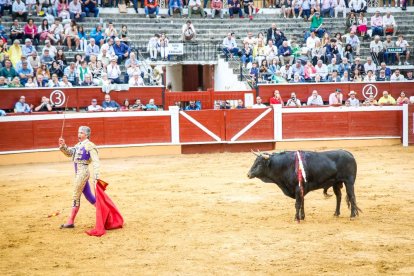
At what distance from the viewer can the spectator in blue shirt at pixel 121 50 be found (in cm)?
2017

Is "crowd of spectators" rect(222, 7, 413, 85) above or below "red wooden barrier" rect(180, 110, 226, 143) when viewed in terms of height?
above

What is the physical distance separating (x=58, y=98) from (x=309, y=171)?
984 centimetres

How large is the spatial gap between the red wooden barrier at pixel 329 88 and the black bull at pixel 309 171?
10115mm

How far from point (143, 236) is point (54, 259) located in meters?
1.39

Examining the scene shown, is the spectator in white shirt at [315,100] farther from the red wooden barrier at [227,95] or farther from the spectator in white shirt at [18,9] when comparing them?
the spectator in white shirt at [18,9]

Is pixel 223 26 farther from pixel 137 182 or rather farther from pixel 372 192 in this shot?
pixel 372 192

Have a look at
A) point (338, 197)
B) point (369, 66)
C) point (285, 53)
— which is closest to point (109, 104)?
point (285, 53)

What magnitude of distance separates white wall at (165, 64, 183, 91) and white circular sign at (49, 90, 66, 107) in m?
5.88

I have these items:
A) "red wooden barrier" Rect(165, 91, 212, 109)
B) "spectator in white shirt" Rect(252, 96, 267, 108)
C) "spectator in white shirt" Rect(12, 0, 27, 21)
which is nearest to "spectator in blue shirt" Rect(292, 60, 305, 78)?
"spectator in white shirt" Rect(252, 96, 267, 108)

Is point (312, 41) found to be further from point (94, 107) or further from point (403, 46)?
point (94, 107)

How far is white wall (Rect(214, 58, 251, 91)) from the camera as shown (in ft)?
68.2

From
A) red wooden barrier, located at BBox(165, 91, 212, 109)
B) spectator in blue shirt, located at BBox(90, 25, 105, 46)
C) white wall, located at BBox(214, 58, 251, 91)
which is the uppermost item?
spectator in blue shirt, located at BBox(90, 25, 105, 46)

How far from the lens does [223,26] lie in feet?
77.7

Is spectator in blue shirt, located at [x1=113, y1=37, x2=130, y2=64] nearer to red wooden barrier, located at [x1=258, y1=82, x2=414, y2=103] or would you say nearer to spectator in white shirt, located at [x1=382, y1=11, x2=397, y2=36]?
red wooden barrier, located at [x1=258, y1=82, x2=414, y2=103]
